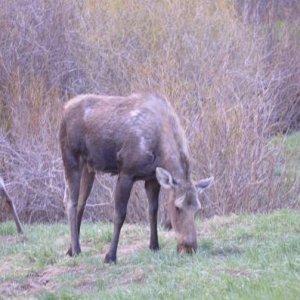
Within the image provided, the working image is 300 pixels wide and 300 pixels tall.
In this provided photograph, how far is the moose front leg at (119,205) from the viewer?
10820 mm

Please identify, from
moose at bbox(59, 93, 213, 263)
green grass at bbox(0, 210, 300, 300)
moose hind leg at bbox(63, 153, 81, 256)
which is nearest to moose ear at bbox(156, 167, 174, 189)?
moose at bbox(59, 93, 213, 263)

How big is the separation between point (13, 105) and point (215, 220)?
8372 millimetres

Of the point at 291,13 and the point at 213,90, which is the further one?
the point at 291,13

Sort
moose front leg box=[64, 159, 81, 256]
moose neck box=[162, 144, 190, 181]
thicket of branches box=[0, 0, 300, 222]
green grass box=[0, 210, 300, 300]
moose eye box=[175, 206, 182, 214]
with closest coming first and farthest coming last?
green grass box=[0, 210, 300, 300] < moose eye box=[175, 206, 182, 214] < moose neck box=[162, 144, 190, 181] < moose front leg box=[64, 159, 81, 256] < thicket of branches box=[0, 0, 300, 222]

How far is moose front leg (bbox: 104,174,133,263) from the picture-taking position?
426 inches

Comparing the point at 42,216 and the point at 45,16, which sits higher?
the point at 45,16

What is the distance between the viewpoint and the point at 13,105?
792 inches

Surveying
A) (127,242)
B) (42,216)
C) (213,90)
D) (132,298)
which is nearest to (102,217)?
(42,216)

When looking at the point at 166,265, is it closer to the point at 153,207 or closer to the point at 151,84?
the point at 153,207

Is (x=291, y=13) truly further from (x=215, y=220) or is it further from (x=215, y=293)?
(x=215, y=293)

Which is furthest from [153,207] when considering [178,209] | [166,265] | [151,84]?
[151,84]

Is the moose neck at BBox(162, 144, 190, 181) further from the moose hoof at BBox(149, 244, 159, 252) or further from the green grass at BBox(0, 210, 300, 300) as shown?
the moose hoof at BBox(149, 244, 159, 252)

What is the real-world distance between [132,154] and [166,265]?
1558 mm

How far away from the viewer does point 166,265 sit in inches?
393
